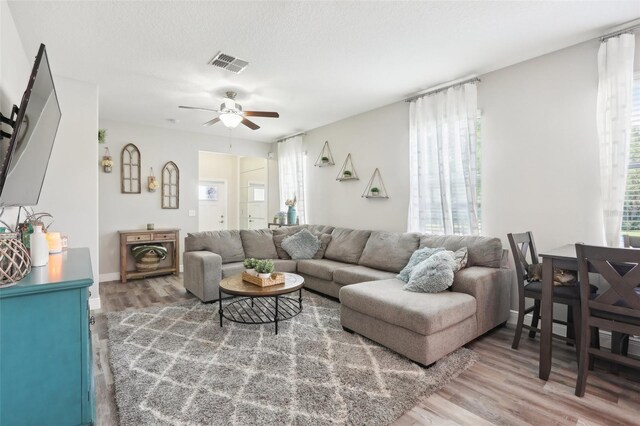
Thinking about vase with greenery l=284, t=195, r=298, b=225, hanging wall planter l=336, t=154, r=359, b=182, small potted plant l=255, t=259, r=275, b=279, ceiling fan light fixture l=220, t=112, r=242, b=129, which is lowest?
small potted plant l=255, t=259, r=275, b=279

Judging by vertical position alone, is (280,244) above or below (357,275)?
above

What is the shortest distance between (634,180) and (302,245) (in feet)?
11.8

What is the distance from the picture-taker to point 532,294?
2547 millimetres

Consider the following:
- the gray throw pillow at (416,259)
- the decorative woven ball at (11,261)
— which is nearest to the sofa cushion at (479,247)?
the gray throw pillow at (416,259)

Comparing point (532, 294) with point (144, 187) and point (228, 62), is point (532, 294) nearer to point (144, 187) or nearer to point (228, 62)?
point (228, 62)

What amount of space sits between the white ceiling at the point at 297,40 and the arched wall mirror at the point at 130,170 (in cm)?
148

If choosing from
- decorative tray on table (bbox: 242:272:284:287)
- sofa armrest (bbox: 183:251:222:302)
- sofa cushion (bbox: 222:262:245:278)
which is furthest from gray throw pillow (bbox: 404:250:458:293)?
sofa armrest (bbox: 183:251:222:302)

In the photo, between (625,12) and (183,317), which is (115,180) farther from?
(625,12)

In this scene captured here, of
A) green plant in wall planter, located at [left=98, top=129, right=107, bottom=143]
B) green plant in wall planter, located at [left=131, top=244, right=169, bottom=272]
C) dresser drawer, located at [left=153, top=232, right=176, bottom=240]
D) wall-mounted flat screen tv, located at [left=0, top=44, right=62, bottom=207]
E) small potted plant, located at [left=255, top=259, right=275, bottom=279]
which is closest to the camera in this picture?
wall-mounted flat screen tv, located at [left=0, top=44, right=62, bottom=207]

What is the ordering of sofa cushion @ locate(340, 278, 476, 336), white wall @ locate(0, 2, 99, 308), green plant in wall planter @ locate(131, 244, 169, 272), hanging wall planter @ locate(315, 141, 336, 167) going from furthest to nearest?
1. hanging wall planter @ locate(315, 141, 336, 167)
2. green plant in wall planter @ locate(131, 244, 169, 272)
3. white wall @ locate(0, 2, 99, 308)
4. sofa cushion @ locate(340, 278, 476, 336)

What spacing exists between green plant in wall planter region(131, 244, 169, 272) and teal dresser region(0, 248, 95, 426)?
3821 mm

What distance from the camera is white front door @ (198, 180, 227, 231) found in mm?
7512

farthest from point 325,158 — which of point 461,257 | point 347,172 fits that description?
point 461,257

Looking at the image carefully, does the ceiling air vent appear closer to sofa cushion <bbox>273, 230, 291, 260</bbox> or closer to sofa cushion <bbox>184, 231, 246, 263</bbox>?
sofa cushion <bbox>184, 231, 246, 263</bbox>
